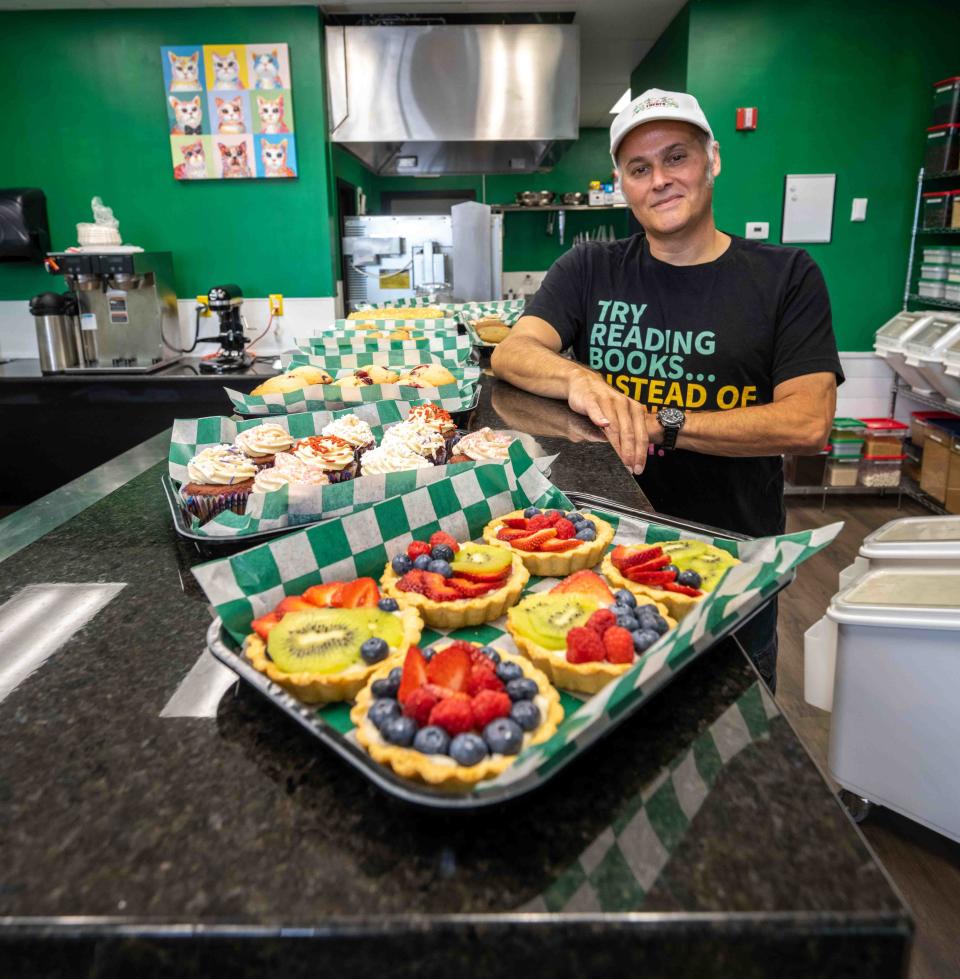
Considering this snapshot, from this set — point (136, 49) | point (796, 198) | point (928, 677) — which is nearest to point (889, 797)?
point (928, 677)

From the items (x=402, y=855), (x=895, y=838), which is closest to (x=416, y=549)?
(x=402, y=855)

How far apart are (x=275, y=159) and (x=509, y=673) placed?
16.5 ft

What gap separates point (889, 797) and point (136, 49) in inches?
219

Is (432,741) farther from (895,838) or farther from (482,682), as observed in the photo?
(895,838)

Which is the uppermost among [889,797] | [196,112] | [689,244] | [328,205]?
[196,112]

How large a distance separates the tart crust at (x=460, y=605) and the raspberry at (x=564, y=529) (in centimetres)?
14

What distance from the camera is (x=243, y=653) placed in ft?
2.77

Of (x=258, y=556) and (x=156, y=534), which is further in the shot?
(x=156, y=534)

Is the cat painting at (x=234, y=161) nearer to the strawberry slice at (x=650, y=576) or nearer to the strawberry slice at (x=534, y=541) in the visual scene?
the strawberry slice at (x=534, y=541)

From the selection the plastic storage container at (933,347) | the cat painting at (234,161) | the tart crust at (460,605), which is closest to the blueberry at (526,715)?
the tart crust at (460,605)

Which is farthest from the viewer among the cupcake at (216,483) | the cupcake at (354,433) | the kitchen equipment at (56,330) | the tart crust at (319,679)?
the kitchen equipment at (56,330)

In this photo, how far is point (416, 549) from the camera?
1083mm

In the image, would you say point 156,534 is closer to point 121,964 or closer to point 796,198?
point 121,964

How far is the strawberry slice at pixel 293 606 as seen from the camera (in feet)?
2.98
